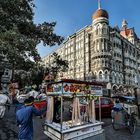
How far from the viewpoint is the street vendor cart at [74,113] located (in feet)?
22.2

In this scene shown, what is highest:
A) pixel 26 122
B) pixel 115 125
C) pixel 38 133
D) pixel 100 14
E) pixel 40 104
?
pixel 100 14

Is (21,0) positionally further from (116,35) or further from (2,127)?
(116,35)

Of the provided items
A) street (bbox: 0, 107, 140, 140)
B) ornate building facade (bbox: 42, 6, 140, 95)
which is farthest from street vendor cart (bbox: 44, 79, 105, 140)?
ornate building facade (bbox: 42, 6, 140, 95)

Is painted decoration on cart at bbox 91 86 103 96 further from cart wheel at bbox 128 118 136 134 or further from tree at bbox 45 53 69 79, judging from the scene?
tree at bbox 45 53 69 79

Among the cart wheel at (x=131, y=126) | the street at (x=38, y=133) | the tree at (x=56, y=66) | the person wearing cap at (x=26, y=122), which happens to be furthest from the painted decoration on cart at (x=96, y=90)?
the tree at (x=56, y=66)

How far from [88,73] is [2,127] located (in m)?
43.5

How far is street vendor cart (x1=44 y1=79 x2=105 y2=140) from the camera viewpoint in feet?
22.2

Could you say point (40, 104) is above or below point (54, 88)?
below

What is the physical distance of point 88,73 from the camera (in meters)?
53.1

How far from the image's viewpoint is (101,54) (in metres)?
50.2

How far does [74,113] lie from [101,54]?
144 feet

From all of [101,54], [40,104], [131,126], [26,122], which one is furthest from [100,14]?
[26,122]

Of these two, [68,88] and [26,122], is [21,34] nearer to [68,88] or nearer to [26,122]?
[68,88]

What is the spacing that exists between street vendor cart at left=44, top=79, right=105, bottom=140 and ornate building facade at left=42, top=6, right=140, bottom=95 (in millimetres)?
40303
